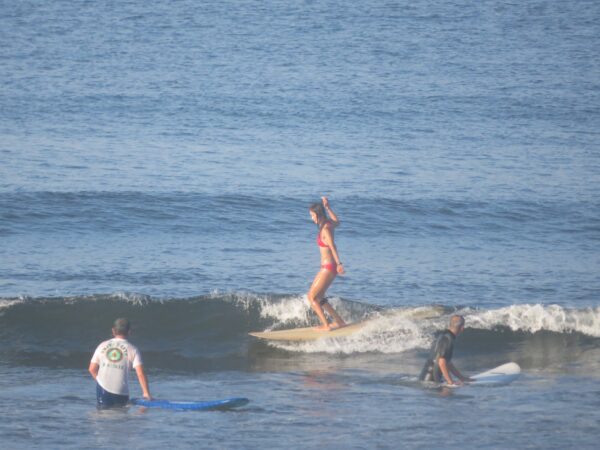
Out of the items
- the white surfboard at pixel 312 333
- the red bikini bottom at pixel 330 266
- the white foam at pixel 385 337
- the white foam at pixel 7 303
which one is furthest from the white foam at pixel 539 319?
the white foam at pixel 7 303

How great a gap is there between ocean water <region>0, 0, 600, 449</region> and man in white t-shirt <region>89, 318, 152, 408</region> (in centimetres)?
41

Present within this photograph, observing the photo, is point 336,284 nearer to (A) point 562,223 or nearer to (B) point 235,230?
(B) point 235,230

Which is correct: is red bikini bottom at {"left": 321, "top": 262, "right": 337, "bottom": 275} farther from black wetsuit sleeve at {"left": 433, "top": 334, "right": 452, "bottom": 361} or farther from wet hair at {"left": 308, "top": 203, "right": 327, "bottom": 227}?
black wetsuit sleeve at {"left": 433, "top": 334, "right": 452, "bottom": 361}

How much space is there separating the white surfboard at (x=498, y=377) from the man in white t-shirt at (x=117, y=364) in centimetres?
441

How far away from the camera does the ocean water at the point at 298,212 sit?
11.7 meters

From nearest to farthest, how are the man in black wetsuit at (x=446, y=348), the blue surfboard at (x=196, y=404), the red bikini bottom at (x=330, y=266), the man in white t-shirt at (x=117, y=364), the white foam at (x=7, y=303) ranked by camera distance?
the man in white t-shirt at (x=117, y=364) < the blue surfboard at (x=196, y=404) < the man in black wetsuit at (x=446, y=348) < the red bikini bottom at (x=330, y=266) < the white foam at (x=7, y=303)

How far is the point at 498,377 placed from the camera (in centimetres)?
1283

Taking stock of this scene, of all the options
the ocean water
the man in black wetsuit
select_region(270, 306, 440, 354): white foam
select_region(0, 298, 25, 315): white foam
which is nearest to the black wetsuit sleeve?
the man in black wetsuit

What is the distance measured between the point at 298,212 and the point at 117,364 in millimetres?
16779

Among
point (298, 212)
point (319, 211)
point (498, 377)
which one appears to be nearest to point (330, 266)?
point (319, 211)

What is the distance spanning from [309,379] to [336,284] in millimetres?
6438

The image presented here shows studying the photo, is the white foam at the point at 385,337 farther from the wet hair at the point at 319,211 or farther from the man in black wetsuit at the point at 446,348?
the man in black wetsuit at the point at 446,348

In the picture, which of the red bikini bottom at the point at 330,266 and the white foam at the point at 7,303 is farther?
the white foam at the point at 7,303

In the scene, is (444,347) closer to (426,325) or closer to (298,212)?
(426,325)
